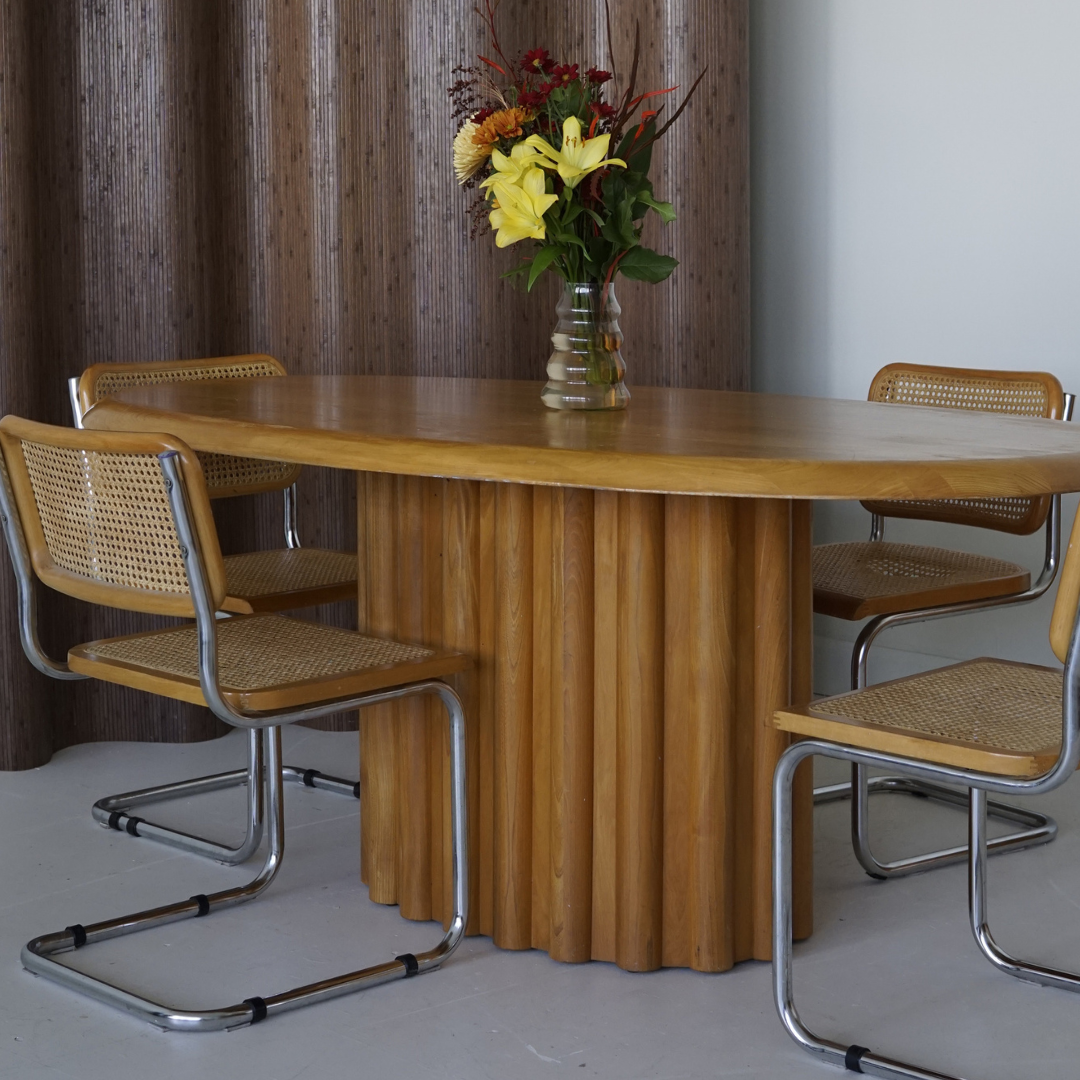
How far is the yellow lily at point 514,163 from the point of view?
2.22 metres

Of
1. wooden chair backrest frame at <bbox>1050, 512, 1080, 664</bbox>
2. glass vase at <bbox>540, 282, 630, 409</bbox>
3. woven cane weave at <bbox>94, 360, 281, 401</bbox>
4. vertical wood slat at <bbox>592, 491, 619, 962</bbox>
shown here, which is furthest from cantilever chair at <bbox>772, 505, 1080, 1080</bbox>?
woven cane weave at <bbox>94, 360, 281, 401</bbox>

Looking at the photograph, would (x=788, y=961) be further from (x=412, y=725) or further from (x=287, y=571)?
(x=287, y=571)

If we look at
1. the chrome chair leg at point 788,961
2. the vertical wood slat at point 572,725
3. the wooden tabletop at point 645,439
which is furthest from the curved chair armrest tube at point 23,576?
the chrome chair leg at point 788,961

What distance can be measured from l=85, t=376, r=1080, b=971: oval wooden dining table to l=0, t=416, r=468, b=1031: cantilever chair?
0.31ft

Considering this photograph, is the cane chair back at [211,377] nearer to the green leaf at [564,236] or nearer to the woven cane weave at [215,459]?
the woven cane weave at [215,459]

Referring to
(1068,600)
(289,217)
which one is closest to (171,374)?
(289,217)

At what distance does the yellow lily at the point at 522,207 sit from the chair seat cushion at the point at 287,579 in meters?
0.81

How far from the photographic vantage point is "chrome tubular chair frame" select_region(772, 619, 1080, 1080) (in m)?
1.71

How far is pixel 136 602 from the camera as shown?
6.92 ft

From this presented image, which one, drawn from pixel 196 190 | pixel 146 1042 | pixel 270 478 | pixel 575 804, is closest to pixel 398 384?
pixel 270 478

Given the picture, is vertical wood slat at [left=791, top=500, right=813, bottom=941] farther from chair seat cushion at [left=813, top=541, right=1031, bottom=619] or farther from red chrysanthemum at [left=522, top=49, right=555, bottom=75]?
red chrysanthemum at [left=522, top=49, right=555, bottom=75]

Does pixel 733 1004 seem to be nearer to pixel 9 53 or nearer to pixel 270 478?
pixel 270 478

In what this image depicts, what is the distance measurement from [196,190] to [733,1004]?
7.33ft

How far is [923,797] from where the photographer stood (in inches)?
122
